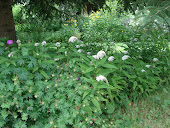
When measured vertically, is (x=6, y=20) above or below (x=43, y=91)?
above

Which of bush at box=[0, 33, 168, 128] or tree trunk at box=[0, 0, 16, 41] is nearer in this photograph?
bush at box=[0, 33, 168, 128]

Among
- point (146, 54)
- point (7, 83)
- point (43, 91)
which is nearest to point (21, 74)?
point (7, 83)

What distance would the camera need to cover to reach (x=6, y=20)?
2990 millimetres

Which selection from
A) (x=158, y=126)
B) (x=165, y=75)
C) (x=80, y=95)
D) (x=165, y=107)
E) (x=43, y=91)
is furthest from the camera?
(x=165, y=75)

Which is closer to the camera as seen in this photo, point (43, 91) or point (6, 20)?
A: point (43, 91)

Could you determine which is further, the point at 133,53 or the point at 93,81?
the point at 133,53

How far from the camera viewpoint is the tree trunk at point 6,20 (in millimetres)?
2926

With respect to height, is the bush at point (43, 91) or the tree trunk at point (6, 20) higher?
the tree trunk at point (6, 20)

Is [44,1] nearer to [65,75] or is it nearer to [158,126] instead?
[65,75]

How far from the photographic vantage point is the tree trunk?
2926 millimetres

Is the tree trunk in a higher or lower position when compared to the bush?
higher

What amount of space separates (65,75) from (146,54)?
2.33m

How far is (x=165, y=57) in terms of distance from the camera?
11.3ft

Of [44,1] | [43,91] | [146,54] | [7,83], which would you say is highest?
[44,1]
